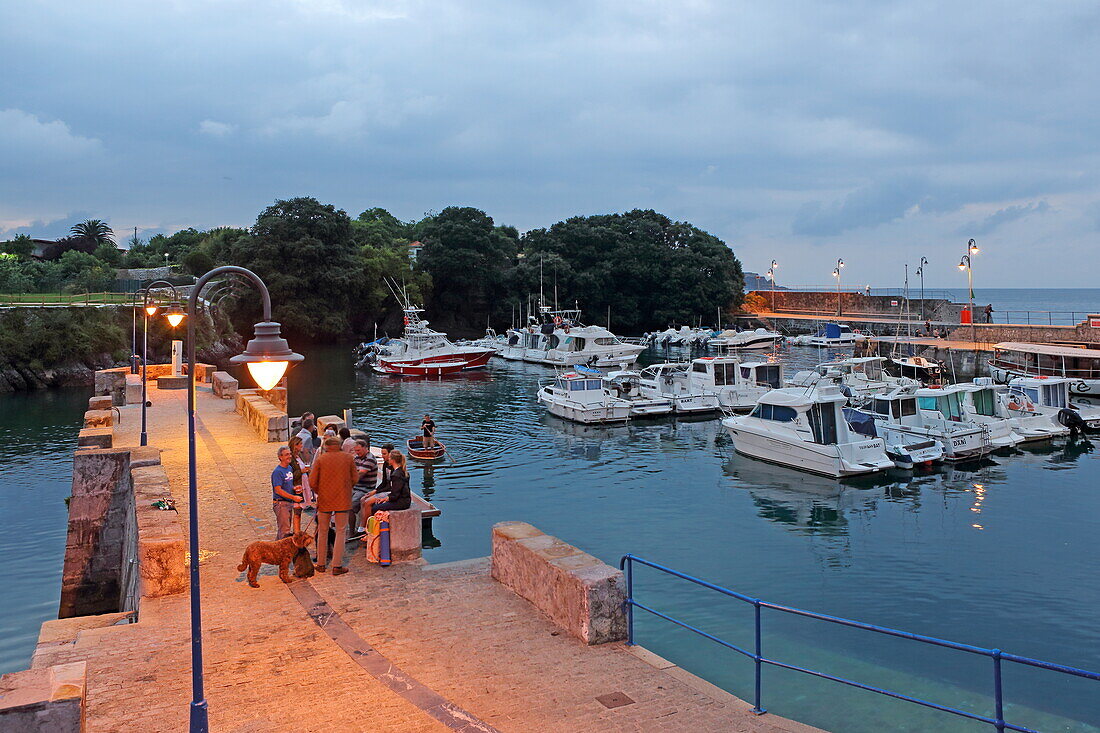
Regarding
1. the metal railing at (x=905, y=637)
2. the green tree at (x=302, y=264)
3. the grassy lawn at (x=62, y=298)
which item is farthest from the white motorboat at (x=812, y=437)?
the green tree at (x=302, y=264)

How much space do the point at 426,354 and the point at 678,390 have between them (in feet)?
73.5

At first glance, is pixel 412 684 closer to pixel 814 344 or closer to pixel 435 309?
pixel 814 344

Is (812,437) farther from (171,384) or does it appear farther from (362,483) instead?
(171,384)

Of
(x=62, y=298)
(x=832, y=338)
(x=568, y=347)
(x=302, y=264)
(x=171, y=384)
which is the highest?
(x=302, y=264)

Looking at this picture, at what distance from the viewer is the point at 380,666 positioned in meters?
8.91

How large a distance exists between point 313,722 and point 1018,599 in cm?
1487

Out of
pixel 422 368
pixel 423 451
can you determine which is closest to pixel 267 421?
pixel 423 451

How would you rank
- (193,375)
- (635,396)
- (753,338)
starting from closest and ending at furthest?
(193,375)
(635,396)
(753,338)

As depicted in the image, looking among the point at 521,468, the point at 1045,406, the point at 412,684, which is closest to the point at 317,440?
the point at 412,684

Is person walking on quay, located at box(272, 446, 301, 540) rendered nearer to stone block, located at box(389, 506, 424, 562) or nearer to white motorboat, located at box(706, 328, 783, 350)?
stone block, located at box(389, 506, 424, 562)

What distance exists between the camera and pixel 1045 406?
3453 centimetres

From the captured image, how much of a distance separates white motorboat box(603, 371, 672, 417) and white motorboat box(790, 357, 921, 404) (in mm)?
6003

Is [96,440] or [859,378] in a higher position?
[859,378]

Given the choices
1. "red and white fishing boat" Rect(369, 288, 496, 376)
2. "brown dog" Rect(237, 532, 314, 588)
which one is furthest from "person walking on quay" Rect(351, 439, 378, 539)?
"red and white fishing boat" Rect(369, 288, 496, 376)
